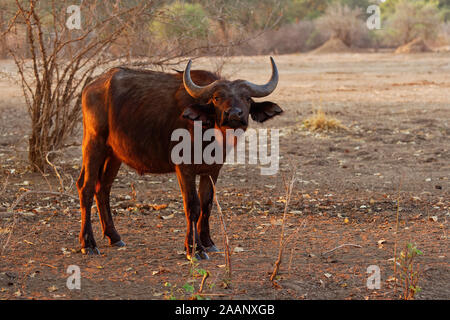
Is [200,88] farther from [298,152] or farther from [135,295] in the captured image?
[298,152]

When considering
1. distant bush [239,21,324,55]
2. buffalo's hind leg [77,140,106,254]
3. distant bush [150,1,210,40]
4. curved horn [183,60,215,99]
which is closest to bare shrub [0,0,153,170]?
distant bush [150,1,210,40]

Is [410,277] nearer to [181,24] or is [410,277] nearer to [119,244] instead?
[119,244]

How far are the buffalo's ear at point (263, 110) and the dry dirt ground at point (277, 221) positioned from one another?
0.97m

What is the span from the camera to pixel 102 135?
6164 mm

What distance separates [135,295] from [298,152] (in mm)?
6183

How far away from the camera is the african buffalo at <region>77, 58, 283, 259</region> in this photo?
557cm

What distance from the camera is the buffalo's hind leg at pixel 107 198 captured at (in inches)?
247

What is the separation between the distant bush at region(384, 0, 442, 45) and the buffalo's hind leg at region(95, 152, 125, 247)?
90.7 feet

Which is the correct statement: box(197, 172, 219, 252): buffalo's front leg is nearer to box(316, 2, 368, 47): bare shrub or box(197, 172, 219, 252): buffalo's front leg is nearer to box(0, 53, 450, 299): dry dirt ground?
box(0, 53, 450, 299): dry dirt ground

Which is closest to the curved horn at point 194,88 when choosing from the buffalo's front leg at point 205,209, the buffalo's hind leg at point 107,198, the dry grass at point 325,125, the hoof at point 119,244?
the buffalo's front leg at point 205,209

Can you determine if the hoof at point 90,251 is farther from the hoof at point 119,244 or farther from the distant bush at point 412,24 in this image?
the distant bush at point 412,24

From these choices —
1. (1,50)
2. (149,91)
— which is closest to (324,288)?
(149,91)

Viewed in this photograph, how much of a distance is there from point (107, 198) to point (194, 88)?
4.90 ft

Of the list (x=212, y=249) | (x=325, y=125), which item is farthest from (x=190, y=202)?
(x=325, y=125)
